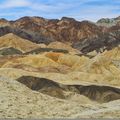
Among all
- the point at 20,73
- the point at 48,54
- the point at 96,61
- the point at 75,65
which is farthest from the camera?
the point at 48,54

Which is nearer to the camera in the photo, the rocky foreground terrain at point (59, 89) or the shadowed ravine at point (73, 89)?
the rocky foreground terrain at point (59, 89)

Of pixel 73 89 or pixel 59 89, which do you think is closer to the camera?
pixel 59 89

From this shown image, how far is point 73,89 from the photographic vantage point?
231ft

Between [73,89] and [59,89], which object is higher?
[59,89]

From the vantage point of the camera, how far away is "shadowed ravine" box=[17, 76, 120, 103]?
209 feet

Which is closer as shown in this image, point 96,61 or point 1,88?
point 1,88

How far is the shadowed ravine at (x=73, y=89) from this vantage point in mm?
63675

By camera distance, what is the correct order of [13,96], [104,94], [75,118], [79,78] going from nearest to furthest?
[75,118] < [13,96] < [104,94] < [79,78]

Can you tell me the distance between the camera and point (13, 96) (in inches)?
1331

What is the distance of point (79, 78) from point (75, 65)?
88.1 ft

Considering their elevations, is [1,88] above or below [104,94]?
above

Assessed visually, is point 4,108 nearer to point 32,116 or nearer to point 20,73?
point 32,116

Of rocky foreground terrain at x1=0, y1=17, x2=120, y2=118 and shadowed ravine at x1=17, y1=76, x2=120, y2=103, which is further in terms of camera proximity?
shadowed ravine at x1=17, y1=76, x2=120, y2=103

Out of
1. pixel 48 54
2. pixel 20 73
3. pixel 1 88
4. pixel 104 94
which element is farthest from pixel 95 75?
pixel 1 88
